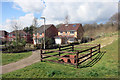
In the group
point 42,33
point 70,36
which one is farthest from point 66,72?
point 42,33

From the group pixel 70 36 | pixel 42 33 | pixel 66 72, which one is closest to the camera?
pixel 66 72

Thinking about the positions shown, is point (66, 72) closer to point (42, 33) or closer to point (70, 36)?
point (70, 36)

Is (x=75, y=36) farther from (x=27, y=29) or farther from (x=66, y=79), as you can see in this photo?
(x=27, y=29)

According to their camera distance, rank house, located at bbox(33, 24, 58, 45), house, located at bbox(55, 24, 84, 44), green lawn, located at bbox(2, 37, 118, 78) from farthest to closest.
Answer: house, located at bbox(55, 24, 84, 44) → house, located at bbox(33, 24, 58, 45) → green lawn, located at bbox(2, 37, 118, 78)

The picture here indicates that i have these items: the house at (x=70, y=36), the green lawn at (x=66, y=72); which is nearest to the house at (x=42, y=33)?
the house at (x=70, y=36)

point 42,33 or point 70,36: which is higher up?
point 42,33

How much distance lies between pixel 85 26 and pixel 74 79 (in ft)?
158

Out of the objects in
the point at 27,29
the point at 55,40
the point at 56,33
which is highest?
the point at 27,29

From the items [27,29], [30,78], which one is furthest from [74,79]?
[27,29]

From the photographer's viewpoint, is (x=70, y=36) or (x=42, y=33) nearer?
(x=70, y=36)

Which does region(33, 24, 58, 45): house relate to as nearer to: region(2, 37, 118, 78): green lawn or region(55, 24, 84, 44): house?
region(55, 24, 84, 44): house

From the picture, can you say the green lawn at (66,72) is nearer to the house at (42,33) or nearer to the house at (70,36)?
the house at (42,33)

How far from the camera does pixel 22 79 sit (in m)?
4.20

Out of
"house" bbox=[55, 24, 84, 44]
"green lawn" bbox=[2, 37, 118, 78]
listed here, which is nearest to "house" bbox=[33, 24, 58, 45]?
"house" bbox=[55, 24, 84, 44]
